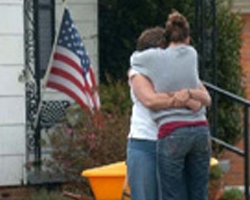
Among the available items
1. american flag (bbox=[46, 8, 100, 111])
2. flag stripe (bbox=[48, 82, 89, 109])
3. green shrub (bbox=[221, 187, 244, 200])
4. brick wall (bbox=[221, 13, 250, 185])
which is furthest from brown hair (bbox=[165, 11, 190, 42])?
brick wall (bbox=[221, 13, 250, 185])

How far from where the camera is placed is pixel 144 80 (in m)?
6.44

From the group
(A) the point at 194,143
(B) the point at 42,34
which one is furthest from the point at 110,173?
(B) the point at 42,34

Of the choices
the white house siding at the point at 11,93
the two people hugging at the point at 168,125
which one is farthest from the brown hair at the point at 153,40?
the white house siding at the point at 11,93

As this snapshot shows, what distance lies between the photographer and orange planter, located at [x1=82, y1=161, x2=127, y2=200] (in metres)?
7.37

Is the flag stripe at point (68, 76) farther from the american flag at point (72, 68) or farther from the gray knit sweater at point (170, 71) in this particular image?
the gray knit sweater at point (170, 71)

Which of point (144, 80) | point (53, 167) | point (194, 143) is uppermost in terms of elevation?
point (144, 80)

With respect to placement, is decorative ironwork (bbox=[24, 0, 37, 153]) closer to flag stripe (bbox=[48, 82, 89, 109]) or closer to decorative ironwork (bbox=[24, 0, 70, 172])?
decorative ironwork (bbox=[24, 0, 70, 172])

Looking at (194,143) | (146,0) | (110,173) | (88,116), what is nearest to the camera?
(194,143)

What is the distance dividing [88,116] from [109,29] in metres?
3.56

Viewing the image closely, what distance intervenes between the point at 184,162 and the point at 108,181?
1.11 meters

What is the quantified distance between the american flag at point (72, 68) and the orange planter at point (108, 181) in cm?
196

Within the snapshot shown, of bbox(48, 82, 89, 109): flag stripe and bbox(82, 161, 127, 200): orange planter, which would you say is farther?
bbox(48, 82, 89, 109): flag stripe

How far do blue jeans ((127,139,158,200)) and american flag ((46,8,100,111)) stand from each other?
2.97m

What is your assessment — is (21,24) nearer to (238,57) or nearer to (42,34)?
(42,34)
